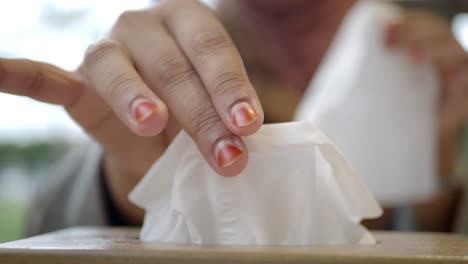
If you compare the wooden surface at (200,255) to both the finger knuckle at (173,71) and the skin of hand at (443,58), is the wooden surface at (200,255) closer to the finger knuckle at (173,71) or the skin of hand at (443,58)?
the finger knuckle at (173,71)

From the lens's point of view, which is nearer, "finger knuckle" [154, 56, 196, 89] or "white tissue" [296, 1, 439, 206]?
"finger knuckle" [154, 56, 196, 89]

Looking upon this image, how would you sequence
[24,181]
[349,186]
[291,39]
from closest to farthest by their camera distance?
[349,186] → [291,39] → [24,181]

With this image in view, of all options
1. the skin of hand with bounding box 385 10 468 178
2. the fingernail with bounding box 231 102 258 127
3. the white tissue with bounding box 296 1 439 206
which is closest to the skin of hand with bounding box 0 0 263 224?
the fingernail with bounding box 231 102 258 127

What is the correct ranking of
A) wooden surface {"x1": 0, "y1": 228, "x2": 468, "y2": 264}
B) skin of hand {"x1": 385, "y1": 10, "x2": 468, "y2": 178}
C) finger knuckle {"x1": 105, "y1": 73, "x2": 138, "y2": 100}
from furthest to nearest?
1. skin of hand {"x1": 385, "y1": 10, "x2": 468, "y2": 178}
2. finger knuckle {"x1": 105, "y1": 73, "x2": 138, "y2": 100}
3. wooden surface {"x1": 0, "y1": 228, "x2": 468, "y2": 264}

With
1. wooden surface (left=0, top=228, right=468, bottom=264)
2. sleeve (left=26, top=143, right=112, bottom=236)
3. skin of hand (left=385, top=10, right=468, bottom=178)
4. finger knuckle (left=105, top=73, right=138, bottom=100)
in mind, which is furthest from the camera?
skin of hand (left=385, top=10, right=468, bottom=178)

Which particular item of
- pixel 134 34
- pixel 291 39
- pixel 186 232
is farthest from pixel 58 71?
pixel 291 39

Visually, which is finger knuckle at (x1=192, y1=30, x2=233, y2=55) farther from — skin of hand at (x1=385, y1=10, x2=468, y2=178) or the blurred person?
skin of hand at (x1=385, y1=10, x2=468, y2=178)

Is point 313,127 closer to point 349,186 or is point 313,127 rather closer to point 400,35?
point 349,186
